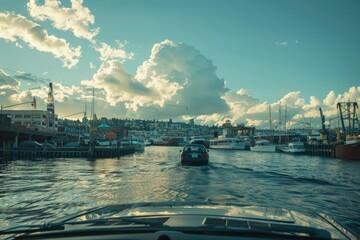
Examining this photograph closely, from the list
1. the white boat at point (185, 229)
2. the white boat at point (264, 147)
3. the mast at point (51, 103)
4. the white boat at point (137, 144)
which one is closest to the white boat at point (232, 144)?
the white boat at point (264, 147)

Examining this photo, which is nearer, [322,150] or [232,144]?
[322,150]

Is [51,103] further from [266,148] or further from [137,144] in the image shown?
[266,148]

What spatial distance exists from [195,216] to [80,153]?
51.7 metres

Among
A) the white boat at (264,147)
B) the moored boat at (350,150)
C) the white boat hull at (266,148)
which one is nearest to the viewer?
the moored boat at (350,150)

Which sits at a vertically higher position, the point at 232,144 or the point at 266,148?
the point at 232,144

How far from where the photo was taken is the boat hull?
56.7 meters

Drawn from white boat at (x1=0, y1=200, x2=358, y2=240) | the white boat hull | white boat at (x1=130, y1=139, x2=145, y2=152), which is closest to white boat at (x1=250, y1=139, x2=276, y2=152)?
the white boat hull

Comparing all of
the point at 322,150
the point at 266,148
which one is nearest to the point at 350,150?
the point at 322,150

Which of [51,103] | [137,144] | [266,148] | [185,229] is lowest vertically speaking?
[266,148]

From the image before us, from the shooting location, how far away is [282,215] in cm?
334

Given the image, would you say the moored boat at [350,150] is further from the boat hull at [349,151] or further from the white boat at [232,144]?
the white boat at [232,144]

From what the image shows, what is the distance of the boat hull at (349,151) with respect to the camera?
56.7 m

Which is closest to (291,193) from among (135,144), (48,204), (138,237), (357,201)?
(357,201)

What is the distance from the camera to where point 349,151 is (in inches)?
2351
